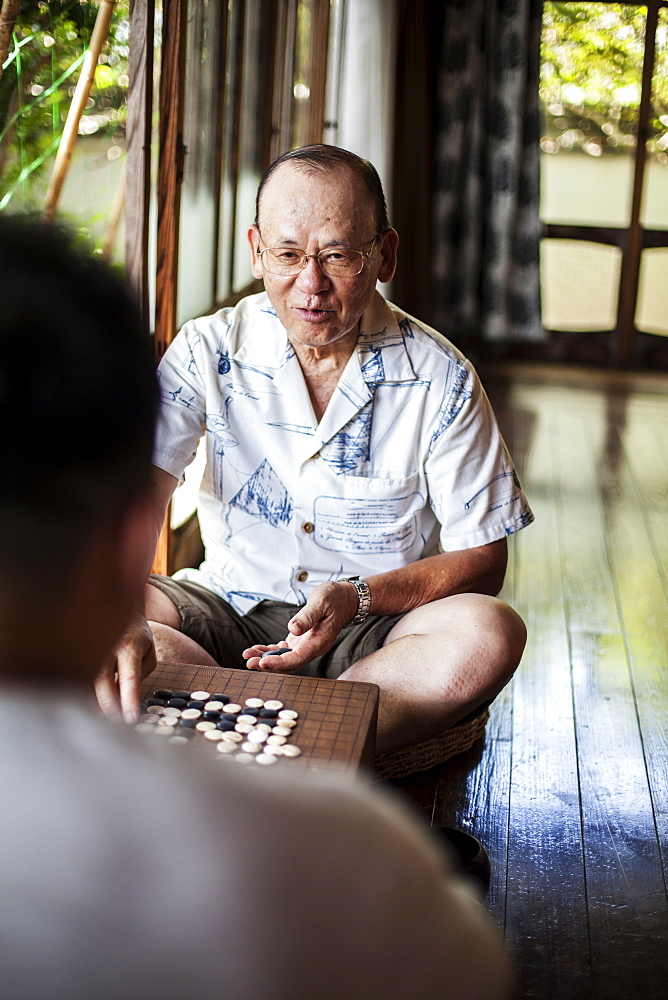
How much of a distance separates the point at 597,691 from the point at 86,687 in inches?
72.4

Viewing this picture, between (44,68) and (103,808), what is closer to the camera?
(103,808)

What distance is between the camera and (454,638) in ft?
5.79

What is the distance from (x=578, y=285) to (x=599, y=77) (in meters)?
1.14

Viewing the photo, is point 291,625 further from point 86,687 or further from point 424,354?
point 86,687

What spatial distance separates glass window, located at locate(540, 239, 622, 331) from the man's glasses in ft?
15.4

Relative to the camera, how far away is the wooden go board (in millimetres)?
1227

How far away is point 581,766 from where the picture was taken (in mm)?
2008

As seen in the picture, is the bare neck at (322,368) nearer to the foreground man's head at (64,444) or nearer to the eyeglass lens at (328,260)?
the eyeglass lens at (328,260)

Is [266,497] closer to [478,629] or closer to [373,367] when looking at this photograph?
[373,367]

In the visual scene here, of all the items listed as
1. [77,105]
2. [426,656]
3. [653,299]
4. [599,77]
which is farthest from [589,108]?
[426,656]

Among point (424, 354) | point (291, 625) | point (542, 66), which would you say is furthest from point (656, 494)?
point (542, 66)

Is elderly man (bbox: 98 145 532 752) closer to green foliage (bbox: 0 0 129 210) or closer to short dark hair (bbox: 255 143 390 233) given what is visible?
short dark hair (bbox: 255 143 390 233)

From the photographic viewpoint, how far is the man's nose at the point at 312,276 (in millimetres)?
1742

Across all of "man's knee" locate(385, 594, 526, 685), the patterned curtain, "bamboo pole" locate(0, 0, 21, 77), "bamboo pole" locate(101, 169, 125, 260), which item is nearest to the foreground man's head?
"bamboo pole" locate(0, 0, 21, 77)
